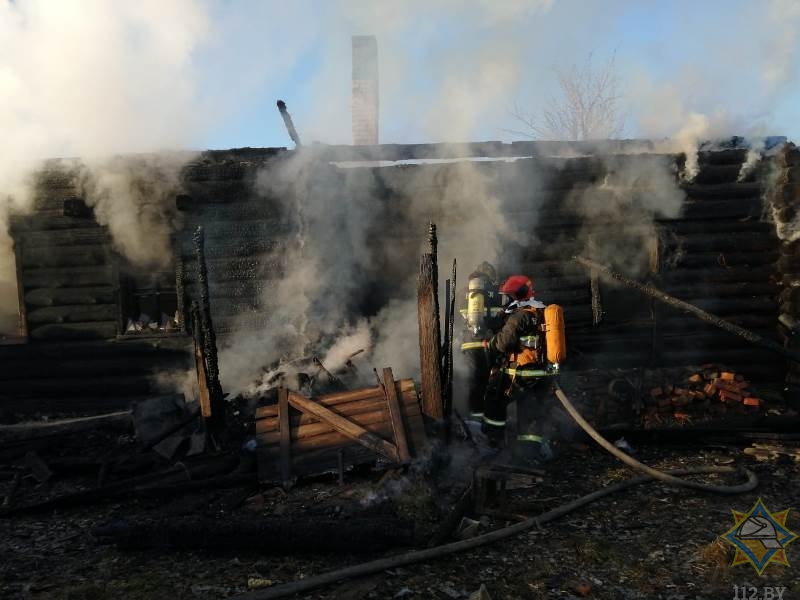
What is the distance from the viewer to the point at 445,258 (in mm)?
8195

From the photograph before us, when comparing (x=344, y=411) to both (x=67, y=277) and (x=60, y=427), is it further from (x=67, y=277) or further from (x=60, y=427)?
(x=67, y=277)

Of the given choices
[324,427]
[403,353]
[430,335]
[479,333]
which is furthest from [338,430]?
[403,353]

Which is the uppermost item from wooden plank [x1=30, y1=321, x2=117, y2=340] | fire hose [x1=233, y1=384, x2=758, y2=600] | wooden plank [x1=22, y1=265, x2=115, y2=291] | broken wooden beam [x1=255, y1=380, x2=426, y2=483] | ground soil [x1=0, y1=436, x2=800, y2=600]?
wooden plank [x1=22, y1=265, x2=115, y2=291]

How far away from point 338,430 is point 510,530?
2086 millimetres

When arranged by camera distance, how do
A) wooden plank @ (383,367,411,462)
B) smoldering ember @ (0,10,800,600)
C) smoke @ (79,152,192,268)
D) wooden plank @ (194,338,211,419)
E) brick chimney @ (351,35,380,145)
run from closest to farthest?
smoldering ember @ (0,10,800,600), wooden plank @ (383,367,411,462), wooden plank @ (194,338,211,419), smoke @ (79,152,192,268), brick chimney @ (351,35,380,145)

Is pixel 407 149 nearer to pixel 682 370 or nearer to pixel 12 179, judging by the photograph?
pixel 682 370

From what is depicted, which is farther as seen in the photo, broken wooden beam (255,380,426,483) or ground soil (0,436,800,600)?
broken wooden beam (255,380,426,483)

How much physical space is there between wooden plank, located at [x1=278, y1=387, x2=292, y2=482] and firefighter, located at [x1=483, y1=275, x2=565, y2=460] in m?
2.06

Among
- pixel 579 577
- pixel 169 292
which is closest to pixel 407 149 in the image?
pixel 169 292

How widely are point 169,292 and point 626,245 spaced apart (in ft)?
22.1

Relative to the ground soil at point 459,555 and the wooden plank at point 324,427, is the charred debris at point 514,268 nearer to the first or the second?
the wooden plank at point 324,427

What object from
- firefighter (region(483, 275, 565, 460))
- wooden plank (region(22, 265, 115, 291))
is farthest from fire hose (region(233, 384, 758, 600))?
wooden plank (region(22, 265, 115, 291))

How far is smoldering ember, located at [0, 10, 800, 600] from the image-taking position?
14.9 ft

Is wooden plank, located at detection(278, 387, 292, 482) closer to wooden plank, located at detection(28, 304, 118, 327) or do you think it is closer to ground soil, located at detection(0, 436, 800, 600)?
ground soil, located at detection(0, 436, 800, 600)
